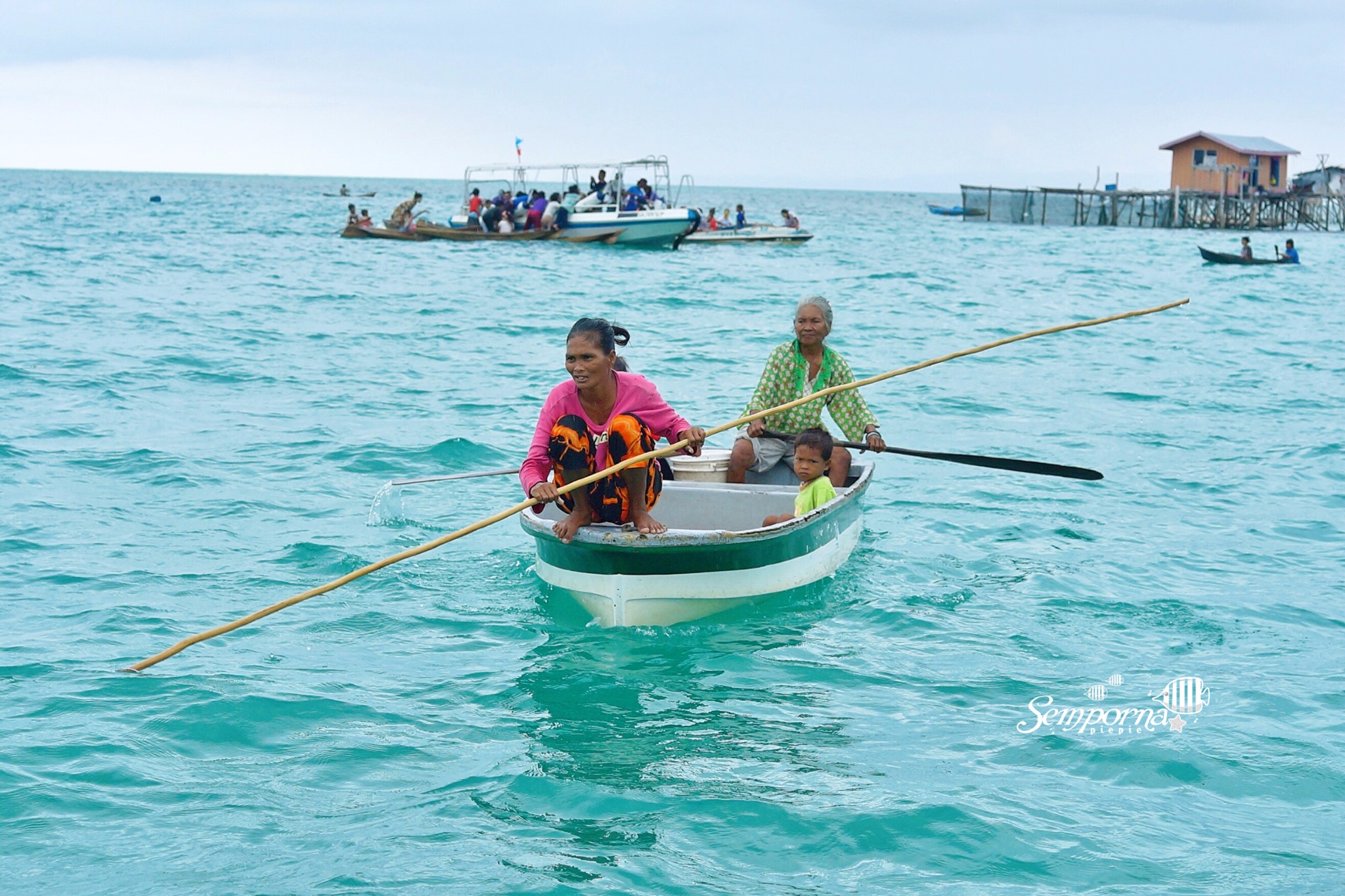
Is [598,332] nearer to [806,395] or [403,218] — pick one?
[806,395]

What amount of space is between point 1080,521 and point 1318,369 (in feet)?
34.3

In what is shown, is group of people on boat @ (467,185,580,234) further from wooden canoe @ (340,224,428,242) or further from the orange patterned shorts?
the orange patterned shorts

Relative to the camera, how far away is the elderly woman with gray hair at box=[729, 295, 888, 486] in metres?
7.68

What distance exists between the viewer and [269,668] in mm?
5941

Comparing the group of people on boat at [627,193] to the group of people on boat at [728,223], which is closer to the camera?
the group of people on boat at [627,193]

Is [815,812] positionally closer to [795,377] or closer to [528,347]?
[795,377]

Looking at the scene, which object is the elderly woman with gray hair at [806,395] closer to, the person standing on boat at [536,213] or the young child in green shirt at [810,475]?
the young child in green shirt at [810,475]

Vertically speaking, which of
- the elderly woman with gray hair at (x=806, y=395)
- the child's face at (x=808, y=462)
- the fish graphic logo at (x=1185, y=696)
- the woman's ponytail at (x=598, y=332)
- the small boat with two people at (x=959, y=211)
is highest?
the small boat with two people at (x=959, y=211)

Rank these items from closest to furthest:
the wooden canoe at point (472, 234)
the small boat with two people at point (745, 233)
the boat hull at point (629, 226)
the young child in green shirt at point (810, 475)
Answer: the young child in green shirt at point (810, 475), the boat hull at point (629, 226), the wooden canoe at point (472, 234), the small boat with two people at point (745, 233)

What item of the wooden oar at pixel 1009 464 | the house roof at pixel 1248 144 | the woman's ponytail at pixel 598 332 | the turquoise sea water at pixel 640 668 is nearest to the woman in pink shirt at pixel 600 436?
the woman's ponytail at pixel 598 332

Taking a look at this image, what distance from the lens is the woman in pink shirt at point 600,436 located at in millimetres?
5836

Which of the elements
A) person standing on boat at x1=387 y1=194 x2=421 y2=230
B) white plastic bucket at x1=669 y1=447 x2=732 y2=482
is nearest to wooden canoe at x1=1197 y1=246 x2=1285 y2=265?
person standing on boat at x1=387 y1=194 x2=421 y2=230

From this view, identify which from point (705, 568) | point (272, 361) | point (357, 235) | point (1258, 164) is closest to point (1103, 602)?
point (705, 568)

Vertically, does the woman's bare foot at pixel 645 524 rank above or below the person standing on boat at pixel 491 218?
below
